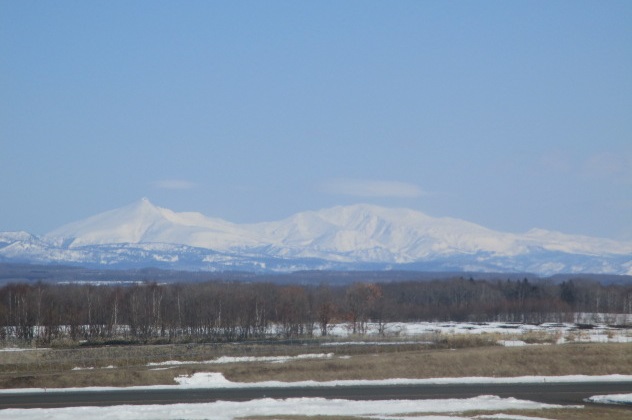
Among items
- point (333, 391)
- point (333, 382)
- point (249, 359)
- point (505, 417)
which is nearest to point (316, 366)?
point (333, 382)

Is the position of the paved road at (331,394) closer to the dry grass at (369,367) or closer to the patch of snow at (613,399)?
the patch of snow at (613,399)

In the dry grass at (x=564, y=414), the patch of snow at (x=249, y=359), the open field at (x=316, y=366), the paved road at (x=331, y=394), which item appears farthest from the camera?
the patch of snow at (x=249, y=359)

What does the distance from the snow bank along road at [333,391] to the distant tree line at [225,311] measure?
4786 cm

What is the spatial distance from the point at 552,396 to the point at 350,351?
97.8 feet

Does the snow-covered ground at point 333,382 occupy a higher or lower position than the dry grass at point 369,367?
lower

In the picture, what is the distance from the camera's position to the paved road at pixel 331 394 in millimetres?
47500

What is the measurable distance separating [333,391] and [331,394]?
1608mm

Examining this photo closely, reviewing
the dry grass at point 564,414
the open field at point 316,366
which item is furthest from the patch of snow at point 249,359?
the dry grass at point 564,414

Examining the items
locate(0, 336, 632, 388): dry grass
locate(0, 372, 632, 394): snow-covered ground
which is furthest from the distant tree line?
locate(0, 372, 632, 394): snow-covered ground

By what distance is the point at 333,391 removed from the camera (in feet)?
171

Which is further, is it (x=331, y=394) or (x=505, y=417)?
(x=331, y=394)

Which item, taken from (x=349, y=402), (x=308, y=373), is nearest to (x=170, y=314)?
(x=308, y=373)

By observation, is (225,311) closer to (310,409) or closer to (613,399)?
(310,409)

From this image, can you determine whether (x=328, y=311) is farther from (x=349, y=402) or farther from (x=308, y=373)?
(x=349, y=402)
